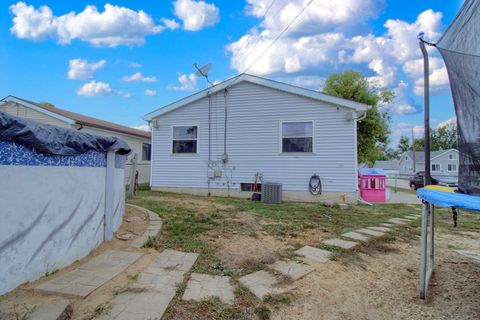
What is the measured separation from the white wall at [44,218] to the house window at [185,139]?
6.64 meters

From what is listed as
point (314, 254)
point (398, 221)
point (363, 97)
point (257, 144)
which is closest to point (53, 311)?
point (314, 254)

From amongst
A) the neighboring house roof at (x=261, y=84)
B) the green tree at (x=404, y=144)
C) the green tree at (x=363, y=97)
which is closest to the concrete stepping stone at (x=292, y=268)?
the neighboring house roof at (x=261, y=84)

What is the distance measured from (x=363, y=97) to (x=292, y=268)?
14.7 m

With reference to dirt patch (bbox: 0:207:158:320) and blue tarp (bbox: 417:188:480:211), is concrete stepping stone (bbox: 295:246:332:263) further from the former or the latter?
dirt patch (bbox: 0:207:158:320)

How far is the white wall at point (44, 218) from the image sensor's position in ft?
7.07

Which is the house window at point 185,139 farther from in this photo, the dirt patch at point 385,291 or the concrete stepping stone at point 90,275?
the dirt patch at point 385,291

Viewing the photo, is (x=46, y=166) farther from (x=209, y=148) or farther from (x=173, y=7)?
(x=173, y=7)

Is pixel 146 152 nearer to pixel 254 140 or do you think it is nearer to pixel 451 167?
pixel 254 140

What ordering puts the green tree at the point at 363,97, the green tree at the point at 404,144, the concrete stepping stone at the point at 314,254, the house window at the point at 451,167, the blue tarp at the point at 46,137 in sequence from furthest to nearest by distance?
1. the green tree at the point at 404,144
2. the house window at the point at 451,167
3. the green tree at the point at 363,97
4. the concrete stepping stone at the point at 314,254
5. the blue tarp at the point at 46,137

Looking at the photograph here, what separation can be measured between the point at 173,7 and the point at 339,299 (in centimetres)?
934

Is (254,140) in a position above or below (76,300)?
above

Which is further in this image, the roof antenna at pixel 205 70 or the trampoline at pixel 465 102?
the roof antenna at pixel 205 70

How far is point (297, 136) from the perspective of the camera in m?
9.02

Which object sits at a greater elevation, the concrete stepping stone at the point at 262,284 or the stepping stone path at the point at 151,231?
the stepping stone path at the point at 151,231
